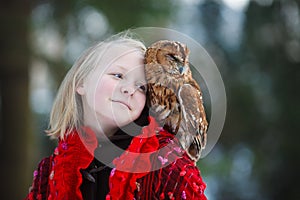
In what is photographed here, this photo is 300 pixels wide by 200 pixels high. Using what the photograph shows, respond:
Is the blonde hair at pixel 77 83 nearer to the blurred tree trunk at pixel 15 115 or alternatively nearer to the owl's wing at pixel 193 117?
the owl's wing at pixel 193 117

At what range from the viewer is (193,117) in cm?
107

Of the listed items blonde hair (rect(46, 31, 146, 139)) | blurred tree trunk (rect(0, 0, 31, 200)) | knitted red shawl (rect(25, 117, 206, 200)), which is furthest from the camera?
blurred tree trunk (rect(0, 0, 31, 200))

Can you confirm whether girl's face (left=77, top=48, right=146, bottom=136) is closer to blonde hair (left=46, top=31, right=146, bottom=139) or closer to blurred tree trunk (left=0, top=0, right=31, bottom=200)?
blonde hair (left=46, top=31, right=146, bottom=139)

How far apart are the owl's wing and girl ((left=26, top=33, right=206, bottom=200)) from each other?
0.04 metres

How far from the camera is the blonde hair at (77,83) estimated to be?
116 centimetres

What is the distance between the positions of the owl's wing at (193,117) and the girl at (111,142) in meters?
0.04

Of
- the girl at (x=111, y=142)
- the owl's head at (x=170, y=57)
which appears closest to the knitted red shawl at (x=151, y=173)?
the girl at (x=111, y=142)

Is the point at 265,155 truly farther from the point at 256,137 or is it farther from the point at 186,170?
the point at 186,170

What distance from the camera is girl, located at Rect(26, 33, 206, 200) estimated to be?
1.02 metres

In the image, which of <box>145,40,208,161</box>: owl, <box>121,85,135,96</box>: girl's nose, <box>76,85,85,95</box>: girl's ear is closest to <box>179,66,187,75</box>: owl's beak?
<box>145,40,208,161</box>: owl

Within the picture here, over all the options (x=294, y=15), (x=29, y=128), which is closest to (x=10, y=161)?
(x=29, y=128)

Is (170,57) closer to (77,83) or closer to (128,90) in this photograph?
(128,90)

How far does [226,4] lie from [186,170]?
3016mm

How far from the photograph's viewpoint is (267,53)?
3.94 m
